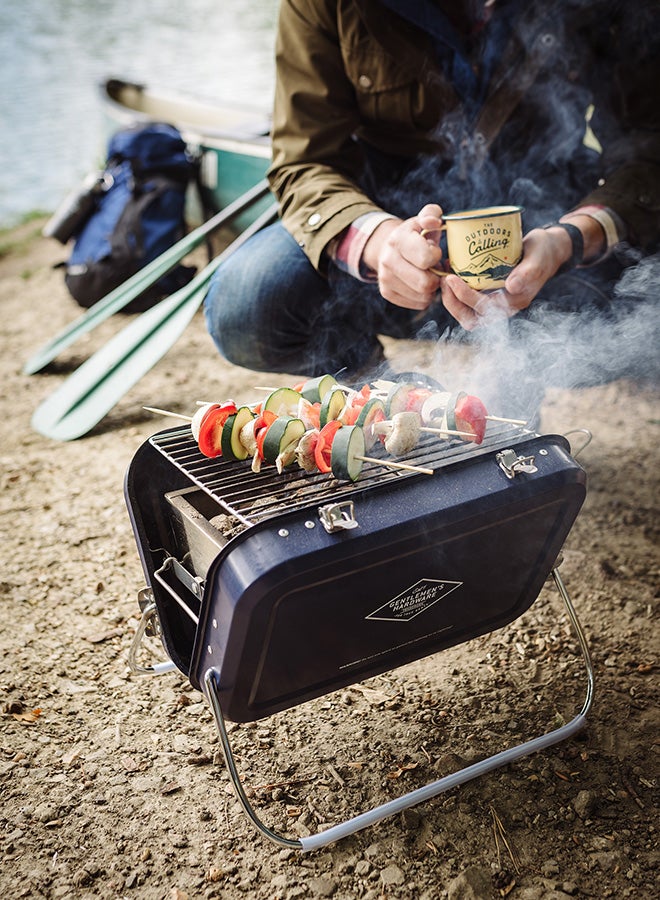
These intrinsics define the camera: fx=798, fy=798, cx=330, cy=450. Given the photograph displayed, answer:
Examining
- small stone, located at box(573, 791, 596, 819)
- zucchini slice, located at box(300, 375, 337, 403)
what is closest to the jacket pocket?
zucchini slice, located at box(300, 375, 337, 403)

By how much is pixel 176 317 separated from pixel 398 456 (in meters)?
2.44

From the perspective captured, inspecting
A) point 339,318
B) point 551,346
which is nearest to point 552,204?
point 551,346

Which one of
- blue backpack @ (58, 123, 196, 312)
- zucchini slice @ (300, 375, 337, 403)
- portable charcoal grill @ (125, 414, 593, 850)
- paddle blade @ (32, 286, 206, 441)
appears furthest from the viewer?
blue backpack @ (58, 123, 196, 312)

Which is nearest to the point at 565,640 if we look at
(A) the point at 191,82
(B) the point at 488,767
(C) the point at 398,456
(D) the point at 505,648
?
(D) the point at 505,648

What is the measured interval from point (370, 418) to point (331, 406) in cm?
10

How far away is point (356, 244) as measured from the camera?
2.25m

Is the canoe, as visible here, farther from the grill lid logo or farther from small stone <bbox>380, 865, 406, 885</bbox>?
small stone <bbox>380, 865, 406, 885</bbox>

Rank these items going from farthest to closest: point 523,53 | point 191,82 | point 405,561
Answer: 1. point 191,82
2. point 523,53
3. point 405,561

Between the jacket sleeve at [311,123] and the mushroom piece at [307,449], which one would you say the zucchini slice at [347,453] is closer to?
the mushroom piece at [307,449]

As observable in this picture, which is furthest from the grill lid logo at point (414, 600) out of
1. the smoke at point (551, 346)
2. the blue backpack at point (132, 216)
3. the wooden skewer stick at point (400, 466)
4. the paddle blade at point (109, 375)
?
the blue backpack at point (132, 216)

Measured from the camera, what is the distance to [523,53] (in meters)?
2.48

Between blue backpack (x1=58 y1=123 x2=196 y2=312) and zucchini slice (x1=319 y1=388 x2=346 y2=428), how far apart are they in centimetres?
336

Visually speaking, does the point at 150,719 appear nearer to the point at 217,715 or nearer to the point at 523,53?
the point at 217,715

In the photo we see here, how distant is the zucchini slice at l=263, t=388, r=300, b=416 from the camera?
5.99 feet
